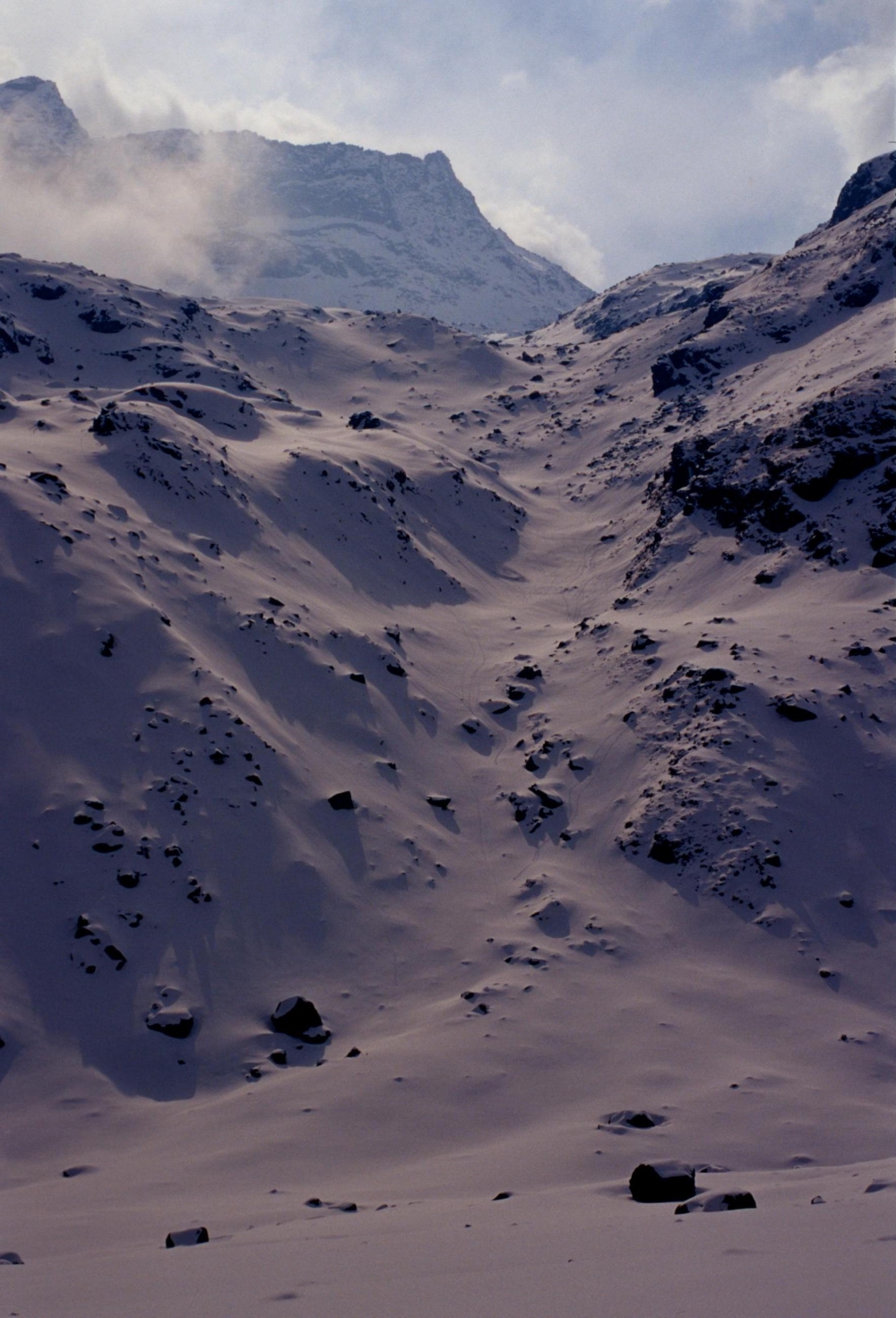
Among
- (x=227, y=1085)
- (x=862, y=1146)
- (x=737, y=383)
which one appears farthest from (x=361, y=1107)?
(x=737, y=383)

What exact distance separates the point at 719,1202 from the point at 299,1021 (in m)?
14.8

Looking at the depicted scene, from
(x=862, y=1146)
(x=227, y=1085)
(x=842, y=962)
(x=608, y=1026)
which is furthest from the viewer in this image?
(x=842, y=962)

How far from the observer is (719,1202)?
1072 cm

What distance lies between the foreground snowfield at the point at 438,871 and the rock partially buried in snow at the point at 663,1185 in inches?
31.6

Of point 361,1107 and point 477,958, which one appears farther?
point 477,958

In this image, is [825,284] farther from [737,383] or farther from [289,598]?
[289,598]

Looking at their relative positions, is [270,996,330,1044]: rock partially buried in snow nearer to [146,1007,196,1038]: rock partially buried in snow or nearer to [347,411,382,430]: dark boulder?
[146,1007,196,1038]: rock partially buried in snow

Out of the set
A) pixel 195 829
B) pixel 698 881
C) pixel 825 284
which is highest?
pixel 825 284

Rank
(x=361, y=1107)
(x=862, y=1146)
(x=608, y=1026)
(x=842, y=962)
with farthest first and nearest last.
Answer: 1. (x=842, y=962)
2. (x=608, y=1026)
3. (x=361, y=1107)
4. (x=862, y=1146)

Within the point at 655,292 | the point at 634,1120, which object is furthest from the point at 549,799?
the point at 655,292

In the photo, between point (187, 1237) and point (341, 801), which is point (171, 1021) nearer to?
point (341, 801)

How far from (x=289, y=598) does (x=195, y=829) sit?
15990mm

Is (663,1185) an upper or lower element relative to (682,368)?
lower

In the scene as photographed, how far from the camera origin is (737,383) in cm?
7588
